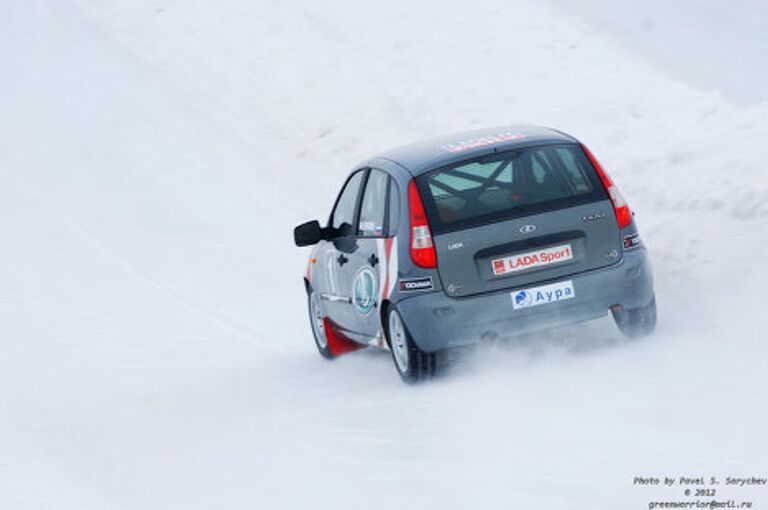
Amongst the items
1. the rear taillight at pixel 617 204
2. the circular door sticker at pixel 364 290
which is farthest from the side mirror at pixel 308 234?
the rear taillight at pixel 617 204

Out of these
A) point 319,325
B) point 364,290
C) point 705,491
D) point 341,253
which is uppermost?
point 705,491

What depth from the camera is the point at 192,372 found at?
12.0 metres

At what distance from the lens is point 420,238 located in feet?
30.6

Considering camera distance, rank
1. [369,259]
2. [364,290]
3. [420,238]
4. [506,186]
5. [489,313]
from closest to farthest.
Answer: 1. [489,313]
2. [420,238]
3. [506,186]
4. [369,259]
5. [364,290]

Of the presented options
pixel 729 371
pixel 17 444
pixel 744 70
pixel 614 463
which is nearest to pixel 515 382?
Result: pixel 729 371

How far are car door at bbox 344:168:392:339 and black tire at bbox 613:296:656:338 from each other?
60.2 inches

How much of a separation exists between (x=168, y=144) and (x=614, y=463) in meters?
18.0

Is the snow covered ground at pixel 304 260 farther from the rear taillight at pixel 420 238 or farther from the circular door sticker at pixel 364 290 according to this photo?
the rear taillight at pixel 420 238

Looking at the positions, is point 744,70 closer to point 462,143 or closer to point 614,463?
point 462,143

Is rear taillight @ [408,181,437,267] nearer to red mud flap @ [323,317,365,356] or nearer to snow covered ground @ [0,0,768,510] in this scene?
snow covered ground @ [0,0,768,510]

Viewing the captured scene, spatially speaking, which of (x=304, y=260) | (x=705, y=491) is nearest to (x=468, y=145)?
(x=705, y=491)

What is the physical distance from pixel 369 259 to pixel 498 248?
43.9 inches

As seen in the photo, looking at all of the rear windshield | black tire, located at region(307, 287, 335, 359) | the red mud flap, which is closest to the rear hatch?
the rear windshield

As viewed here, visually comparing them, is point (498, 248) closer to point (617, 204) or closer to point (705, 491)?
point (617, 204)
